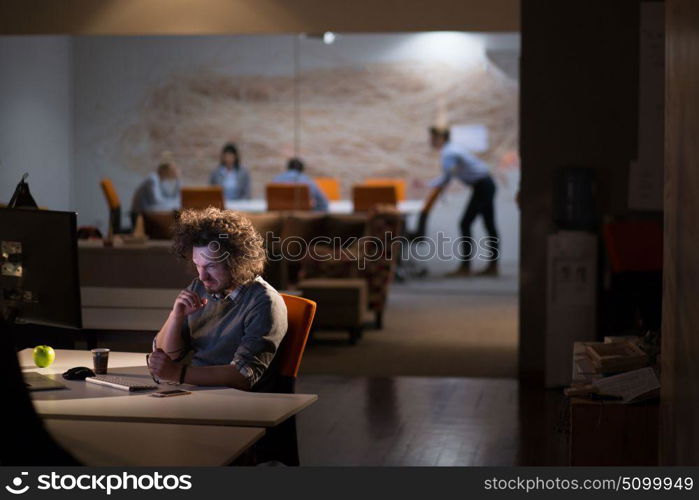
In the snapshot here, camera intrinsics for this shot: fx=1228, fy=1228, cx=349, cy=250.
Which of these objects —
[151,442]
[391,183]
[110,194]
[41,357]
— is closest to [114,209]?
[110,194]

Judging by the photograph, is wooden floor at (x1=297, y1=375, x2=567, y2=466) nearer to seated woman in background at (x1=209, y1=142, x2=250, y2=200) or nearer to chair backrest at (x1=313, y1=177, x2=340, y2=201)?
seated woman in background at (x1=209, y1=142, x2=250, y2=200)

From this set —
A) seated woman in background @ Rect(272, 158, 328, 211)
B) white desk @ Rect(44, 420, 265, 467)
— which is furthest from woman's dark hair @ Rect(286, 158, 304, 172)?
white desk @ Rect(44, 420, 265, 467)

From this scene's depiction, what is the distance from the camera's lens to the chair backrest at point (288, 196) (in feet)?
32.2

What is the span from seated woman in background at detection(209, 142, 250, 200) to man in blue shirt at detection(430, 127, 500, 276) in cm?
157

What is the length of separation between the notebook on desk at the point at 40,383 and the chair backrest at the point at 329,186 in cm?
605

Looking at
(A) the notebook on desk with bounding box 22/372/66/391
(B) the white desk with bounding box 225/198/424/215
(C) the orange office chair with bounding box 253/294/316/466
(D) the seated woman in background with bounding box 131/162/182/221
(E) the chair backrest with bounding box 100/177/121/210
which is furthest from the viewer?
(B) the white desk with bounding box 225/198/424/215

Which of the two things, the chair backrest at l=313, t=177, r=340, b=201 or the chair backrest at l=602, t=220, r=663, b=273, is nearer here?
the chair backrest at l=602, t=220, r=663, b=273

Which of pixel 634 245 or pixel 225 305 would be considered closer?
pixel 225 305

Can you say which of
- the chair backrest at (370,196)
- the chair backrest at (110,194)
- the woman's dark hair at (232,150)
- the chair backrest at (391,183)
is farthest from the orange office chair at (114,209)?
the chair backrest at (391,183)

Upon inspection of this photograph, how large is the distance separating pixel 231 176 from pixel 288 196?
0.52 metres

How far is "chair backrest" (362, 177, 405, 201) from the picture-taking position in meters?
10.2

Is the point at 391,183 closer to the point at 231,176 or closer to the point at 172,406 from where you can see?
the point at 231,176

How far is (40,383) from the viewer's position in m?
4.02

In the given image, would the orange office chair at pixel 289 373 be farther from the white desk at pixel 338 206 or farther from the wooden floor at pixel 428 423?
the white desk at pixel 338 206
